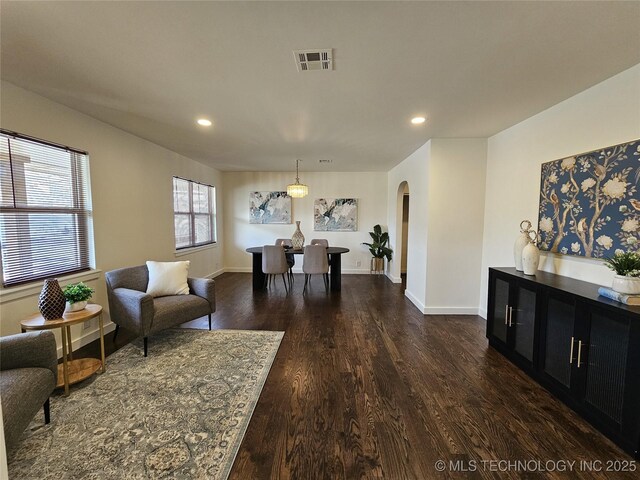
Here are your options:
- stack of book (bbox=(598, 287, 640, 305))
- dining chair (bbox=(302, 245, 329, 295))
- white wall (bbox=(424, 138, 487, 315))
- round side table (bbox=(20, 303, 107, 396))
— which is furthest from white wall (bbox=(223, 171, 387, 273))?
stack of book (bbox=(598, 287, 640, 305))

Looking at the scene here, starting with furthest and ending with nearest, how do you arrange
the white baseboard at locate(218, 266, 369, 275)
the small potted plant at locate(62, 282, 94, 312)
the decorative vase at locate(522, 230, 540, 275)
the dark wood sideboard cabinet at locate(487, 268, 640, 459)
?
the white baseboard at locate(218, 266, 369, 275), the decorative vase at locate(522, 230, 540, 275), the small potted plant at locate(62, 282, 94, 312), the dark wood sideboard cabinet at locate(487, 268, 640, 459)

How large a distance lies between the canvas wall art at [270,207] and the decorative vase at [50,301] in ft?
15.1

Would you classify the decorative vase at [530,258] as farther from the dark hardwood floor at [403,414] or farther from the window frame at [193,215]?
the window frame at [193,215]

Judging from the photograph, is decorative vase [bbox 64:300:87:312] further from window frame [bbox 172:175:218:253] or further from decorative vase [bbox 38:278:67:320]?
window frame [bbox 172:175:218:253]

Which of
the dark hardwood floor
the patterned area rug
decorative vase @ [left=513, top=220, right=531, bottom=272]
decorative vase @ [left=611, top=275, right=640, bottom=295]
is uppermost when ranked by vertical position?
decorative vase @ [left=513, top=220, right=531, bottom=272]

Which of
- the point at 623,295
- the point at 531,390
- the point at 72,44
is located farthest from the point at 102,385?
the point at 623,295

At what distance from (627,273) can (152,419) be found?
128 inches

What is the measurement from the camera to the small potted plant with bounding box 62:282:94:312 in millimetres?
2178

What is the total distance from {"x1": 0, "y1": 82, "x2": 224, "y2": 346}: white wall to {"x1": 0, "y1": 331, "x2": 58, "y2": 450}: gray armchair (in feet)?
3.08

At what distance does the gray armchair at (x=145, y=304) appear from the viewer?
8.36 ft

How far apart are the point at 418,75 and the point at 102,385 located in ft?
→ 11.4

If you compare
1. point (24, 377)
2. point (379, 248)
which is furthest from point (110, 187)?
point (379, 248)

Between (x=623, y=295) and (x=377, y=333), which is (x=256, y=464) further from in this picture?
(x=623, y=295)

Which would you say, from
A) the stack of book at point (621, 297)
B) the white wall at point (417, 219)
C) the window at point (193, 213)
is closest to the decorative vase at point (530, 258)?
the stack of book at point (621, 297)
